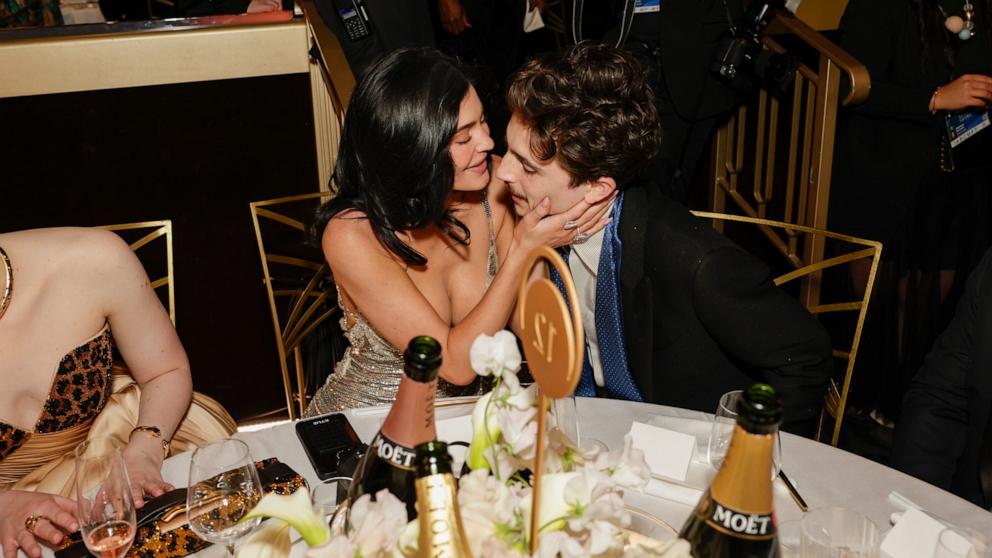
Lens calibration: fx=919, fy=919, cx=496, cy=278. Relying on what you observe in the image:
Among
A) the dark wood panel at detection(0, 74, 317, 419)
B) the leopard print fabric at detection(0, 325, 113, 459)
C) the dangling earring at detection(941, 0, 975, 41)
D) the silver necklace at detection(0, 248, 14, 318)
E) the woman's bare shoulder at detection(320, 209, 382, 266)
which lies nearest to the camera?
the silver necklace at detection(0, 248, 14, 318)

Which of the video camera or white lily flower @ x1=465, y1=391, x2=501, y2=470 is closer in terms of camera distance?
white lily flower @ x1=465, y1=391, x2=501, y2=470

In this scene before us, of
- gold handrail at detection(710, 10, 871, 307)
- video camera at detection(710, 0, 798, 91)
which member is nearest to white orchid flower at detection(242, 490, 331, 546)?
gold handrail at detection(710, 10, 871, 307)

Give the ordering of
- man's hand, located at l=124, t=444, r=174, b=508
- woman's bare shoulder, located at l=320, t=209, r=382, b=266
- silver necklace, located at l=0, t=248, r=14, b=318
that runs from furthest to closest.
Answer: woman's bare shoulder, located at l=320, t=209, r=382, b=266 → silver necklace, located at l=0, t=248, r=14, b=318 → man's hand, located at l=124, t=444, r=174, b=508

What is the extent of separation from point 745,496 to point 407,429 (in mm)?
Result: 354

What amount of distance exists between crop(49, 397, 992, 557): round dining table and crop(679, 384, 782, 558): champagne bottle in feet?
1.27

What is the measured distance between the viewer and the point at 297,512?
0.92 metres

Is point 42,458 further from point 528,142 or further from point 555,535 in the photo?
point 555,535

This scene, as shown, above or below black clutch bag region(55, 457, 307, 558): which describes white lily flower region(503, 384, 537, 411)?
above

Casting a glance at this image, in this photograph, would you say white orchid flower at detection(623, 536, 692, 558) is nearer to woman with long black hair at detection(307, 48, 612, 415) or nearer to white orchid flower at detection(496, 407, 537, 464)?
white orchid flower at detection(496, 407, 537, 464)

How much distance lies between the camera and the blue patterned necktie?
203cm

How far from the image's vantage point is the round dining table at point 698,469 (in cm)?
140

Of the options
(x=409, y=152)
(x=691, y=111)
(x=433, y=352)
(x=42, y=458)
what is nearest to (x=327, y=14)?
(x=691, y=111)

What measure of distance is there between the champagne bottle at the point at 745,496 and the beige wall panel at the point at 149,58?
108 inches

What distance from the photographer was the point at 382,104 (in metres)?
2.03
